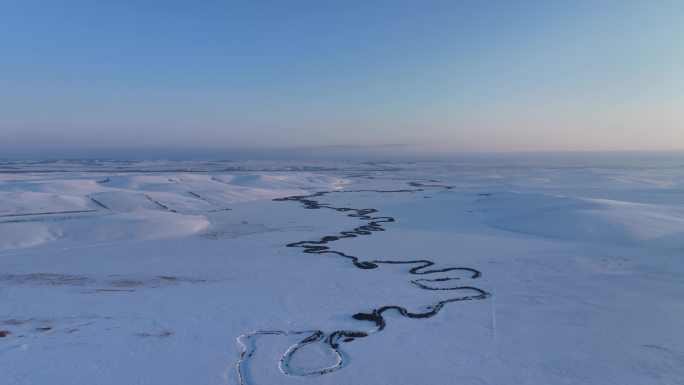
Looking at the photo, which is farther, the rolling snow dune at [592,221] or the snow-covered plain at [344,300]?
the rolling snow dune at [592,221]

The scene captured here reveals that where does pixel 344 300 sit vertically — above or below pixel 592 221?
below

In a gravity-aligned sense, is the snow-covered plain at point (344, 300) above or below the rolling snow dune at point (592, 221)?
below

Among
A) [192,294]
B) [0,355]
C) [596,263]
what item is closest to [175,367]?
[0,355]

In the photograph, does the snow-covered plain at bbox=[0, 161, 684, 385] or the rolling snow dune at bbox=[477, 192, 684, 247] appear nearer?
the snow-covered plain at bbox=[0, 161, 684, 385]

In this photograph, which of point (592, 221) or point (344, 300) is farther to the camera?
point (592, 221)

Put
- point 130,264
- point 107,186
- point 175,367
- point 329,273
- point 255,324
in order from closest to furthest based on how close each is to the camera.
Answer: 1. point 175,367
2. point 255,324
3. point 329,273
4. point 130,264
5. point 107,186

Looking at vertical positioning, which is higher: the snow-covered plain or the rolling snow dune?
the rolling snow dune

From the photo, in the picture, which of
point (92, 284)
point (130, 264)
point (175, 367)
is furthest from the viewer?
point (130, 264)

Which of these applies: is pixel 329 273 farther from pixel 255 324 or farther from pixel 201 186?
pixel 201 186
